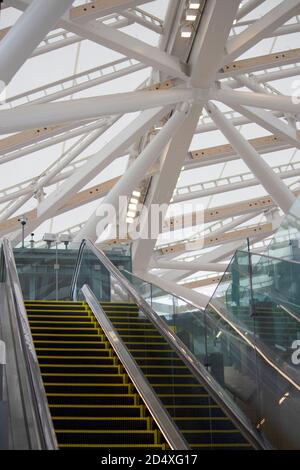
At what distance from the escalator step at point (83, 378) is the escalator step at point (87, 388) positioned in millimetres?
151

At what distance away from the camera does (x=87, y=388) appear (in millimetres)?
10250

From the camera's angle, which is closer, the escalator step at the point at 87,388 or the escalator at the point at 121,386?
the escalator at the point at 121,386

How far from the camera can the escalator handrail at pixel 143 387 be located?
9.05m

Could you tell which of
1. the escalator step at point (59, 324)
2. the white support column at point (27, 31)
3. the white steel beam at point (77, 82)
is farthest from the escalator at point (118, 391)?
the white steel beam at point (77, 82)

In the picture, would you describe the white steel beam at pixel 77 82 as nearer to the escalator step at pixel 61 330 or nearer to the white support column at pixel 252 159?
the white support column at pixel 252 159

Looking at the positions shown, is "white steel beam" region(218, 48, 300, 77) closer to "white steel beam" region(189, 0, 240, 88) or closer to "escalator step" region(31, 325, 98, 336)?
"white steel beam" region(189, 0, 240, 88)

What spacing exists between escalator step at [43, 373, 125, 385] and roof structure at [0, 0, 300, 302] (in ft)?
13.6

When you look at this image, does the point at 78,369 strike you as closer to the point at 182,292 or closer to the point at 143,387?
the point at 143,387

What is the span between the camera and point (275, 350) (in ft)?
31.5

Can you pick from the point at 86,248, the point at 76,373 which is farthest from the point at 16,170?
the point at 76,373

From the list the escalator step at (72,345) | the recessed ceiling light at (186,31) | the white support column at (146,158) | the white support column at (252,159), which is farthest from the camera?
the white support column at (252,159)

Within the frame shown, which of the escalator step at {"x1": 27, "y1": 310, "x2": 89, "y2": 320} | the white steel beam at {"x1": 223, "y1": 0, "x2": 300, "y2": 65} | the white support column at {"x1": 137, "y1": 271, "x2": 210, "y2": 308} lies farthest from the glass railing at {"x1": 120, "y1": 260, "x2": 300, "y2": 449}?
the white support column at {"x1": 137, "y1": 271, "x2": 210, "y2": 308}

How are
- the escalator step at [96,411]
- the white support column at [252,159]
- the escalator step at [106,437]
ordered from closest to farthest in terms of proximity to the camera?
the escalator step at [106,437] < the escalator step at [96,411] < the white support column at [252,159]

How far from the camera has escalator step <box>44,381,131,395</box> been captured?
1014 cm
